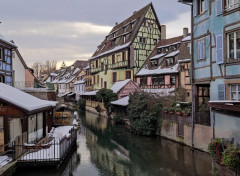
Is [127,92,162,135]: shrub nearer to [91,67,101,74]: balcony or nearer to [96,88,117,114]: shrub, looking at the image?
[96,88,117,114]: shrub

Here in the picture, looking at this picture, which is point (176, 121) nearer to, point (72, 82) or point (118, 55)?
point (118, 55)

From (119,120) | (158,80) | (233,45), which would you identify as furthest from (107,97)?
(233,45)

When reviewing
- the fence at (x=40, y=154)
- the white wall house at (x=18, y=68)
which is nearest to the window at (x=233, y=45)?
the fence at (x=40, y=154)

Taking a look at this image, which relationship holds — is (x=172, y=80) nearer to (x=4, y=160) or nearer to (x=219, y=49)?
(x=219, y=49)

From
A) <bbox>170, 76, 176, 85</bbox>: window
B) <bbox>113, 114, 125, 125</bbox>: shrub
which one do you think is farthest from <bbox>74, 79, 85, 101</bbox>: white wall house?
<bbox>170, 76, 176, 85</bbox>: window

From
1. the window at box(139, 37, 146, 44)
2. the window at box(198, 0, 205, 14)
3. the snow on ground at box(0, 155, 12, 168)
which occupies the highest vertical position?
the window at box(139, 37, 146, 44)

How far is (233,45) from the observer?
13.4m

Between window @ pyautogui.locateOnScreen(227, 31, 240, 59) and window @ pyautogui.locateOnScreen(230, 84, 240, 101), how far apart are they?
1.58 meters

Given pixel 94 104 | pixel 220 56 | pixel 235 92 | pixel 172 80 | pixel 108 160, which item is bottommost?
pixel 108 160

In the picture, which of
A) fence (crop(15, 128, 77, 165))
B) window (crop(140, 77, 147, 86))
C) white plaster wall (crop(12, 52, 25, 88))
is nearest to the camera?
fence (crop(15, 128, 77, 165))

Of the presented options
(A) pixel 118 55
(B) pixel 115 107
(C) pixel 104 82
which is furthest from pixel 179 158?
(C) pixel 104 82

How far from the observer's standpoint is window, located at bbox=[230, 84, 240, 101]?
13.2m

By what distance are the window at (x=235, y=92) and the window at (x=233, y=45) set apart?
158 centimetres

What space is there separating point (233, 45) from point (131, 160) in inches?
346
